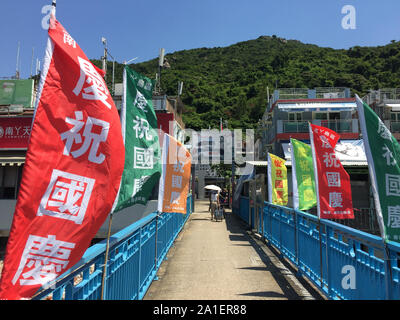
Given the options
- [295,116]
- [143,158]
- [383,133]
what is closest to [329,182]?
[383,133]

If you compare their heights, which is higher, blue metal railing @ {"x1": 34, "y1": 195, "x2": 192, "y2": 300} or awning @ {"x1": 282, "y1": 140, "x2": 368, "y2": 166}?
awning @ {"x1": 282, "y1": 140, "x2": 368, "y2": 166}

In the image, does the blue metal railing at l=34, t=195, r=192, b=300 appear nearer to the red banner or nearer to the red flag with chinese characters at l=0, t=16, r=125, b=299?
the red flag with chinese characters at l=0, t=16, r=125, b=299

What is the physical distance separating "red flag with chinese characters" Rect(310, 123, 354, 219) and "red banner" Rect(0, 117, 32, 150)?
1618 centimetres

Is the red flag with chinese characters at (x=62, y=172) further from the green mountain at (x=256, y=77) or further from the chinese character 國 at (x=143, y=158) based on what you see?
the green mountain at (x=256, y=77)

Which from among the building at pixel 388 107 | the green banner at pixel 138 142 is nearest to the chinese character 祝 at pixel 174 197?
the green banner at pixel 138 142

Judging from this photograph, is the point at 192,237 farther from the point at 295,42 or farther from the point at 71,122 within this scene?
the point at 295,42

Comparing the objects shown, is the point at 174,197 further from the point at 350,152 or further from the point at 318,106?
the point at 318,106

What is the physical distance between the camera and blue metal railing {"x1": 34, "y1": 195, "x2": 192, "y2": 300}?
2.22 m

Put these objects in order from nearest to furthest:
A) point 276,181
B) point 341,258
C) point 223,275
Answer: point 341,258 → point 223,275 → point 276,181

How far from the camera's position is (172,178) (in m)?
5.82

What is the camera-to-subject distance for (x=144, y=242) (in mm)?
4871

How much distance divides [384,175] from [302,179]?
3.74m

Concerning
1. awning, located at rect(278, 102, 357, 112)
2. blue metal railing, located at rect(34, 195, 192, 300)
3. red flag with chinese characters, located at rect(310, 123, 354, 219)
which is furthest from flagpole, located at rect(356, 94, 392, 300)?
awning, located at rect(278, 102, 357, 112)
